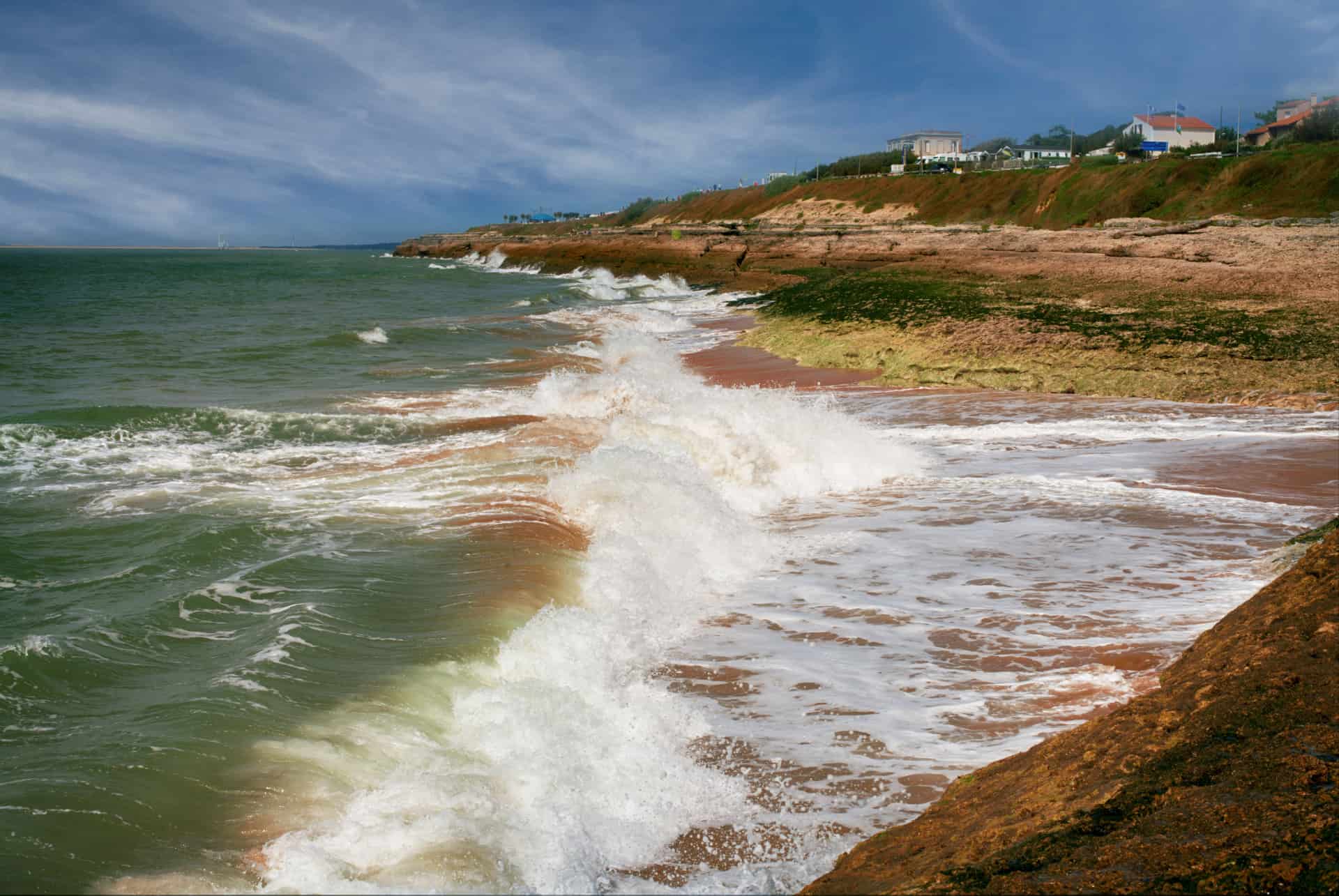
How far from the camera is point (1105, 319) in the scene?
14898 millimetres

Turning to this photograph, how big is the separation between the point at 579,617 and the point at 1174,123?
92576 mm

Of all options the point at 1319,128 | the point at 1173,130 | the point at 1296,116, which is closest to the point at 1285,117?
the point at 1296,116

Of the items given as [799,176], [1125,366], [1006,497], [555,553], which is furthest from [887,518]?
[799,176]

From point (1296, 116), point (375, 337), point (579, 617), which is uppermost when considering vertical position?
point (1296, 116)

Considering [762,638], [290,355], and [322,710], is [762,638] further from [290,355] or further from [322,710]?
[290,355]

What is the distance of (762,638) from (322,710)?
7.85ft

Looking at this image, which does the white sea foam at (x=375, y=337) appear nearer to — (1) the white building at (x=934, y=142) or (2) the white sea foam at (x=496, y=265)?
(2) the white sea foam at (x=496, y=265)

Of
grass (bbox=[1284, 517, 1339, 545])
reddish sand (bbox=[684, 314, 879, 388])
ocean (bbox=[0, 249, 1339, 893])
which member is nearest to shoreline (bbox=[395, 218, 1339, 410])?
reddish sand (bbox=[684, 314, 879, 388])

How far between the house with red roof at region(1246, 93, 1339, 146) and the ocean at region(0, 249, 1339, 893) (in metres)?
65.1

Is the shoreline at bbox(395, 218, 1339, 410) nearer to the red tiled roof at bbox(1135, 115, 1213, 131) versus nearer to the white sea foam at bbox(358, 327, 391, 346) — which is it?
the white sea foam at bbox(358, 327, 391, 346)

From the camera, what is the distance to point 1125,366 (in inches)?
506

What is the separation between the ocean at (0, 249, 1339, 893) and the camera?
3590mm

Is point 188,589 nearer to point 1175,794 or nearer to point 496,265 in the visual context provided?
point 1175,794

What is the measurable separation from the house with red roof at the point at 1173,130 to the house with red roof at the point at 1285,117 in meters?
6.39
